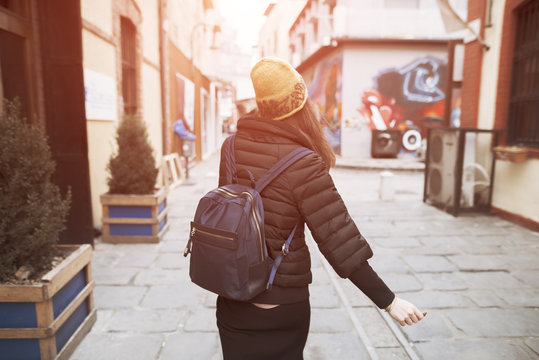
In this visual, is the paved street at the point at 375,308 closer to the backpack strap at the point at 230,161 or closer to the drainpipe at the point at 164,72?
the backpack strap at the point at 230,161

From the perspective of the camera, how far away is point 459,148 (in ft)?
23.3

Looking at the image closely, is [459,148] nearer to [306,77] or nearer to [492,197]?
[492,197]

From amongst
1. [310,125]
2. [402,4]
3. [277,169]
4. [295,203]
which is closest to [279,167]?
[277,169]

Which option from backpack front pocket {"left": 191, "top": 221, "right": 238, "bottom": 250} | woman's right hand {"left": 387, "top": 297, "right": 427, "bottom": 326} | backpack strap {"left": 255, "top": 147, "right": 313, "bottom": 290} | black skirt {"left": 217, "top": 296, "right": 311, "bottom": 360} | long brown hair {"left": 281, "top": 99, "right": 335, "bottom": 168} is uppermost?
long brown hair {"left": 281, "top": 99, "right": 335, "bottom": 168}

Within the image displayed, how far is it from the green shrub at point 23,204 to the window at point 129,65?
531cm

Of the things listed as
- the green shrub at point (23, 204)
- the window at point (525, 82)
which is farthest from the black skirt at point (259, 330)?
the window at point (525, 82)

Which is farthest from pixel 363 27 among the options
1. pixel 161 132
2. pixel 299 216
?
pixel 299 216

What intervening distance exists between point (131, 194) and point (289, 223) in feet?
13.8

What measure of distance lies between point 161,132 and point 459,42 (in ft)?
23.3

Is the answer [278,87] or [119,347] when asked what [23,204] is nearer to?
[119,347]

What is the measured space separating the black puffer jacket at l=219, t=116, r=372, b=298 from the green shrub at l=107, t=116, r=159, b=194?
397 cm

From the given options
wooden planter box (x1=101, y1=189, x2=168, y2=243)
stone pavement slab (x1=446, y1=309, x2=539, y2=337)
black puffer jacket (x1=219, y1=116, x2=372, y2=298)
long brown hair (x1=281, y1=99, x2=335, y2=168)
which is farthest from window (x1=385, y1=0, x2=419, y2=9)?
black puffer jacket (x1=219, y1=116, x2=372, y2=298)

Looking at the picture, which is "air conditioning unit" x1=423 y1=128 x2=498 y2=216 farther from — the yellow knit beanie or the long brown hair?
the yellow knit beanie

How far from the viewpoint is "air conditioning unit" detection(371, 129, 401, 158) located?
1677 centimetres
